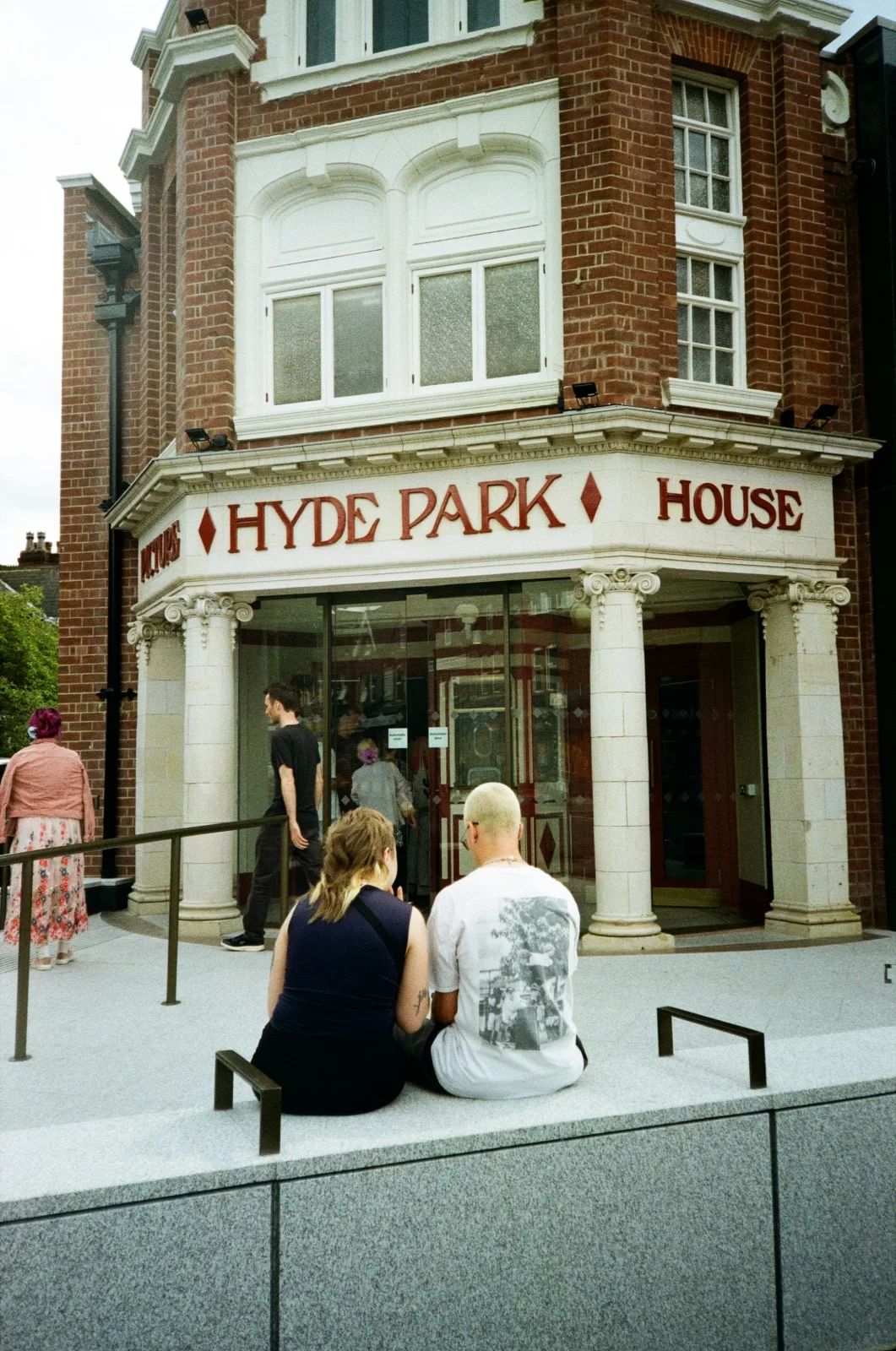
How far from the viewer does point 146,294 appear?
12383 millimetres

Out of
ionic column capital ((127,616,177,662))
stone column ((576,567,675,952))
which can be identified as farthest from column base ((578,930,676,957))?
ionic column capital ((127,616,177,662))

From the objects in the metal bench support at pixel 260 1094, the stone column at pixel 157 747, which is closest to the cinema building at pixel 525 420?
the stone column at pixel 157 747

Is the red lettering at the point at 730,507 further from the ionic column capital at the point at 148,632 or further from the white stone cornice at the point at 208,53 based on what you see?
the white stone cornice at the point at 208,53

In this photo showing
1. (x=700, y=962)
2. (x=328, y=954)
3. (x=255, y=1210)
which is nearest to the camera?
(x=255, y=1210)

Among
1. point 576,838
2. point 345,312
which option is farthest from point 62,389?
point 576,838

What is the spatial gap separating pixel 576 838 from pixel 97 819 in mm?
5371

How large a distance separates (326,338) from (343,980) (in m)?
8.35

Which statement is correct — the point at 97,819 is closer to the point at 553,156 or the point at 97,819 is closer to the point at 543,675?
the point at 543,675

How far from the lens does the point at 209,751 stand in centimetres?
1030

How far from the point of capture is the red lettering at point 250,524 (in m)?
10.2

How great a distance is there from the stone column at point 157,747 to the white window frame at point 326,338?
2.91 m

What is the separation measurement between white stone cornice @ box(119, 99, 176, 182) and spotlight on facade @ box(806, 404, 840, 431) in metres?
7.20

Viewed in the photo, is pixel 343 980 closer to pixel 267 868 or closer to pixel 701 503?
pixel 267 868

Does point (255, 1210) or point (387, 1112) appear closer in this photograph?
point (255, 1210)
